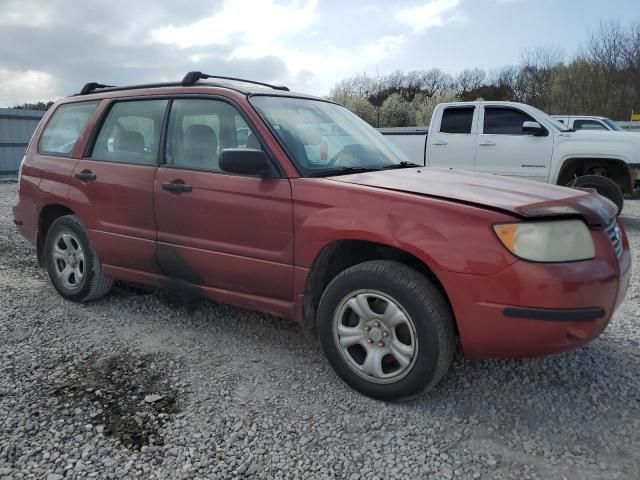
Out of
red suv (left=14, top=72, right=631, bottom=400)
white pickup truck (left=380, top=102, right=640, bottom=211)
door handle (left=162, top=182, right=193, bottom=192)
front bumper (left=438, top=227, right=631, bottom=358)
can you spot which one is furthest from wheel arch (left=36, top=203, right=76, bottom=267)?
white pickup truck (left=380, top=102, right=640, bottom=211)

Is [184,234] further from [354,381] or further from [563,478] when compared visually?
[563,478]

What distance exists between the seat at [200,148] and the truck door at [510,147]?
20.3ft

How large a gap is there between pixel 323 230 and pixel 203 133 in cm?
125

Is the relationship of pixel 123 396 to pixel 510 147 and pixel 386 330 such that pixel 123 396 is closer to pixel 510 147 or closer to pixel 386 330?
pixel 386 330

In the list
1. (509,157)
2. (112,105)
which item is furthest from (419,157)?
(112,105)

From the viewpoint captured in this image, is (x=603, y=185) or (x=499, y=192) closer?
(x=499, y=192)

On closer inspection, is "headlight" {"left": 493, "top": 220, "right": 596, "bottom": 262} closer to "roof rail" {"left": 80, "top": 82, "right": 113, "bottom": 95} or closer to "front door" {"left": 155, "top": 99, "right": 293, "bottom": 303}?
"front door" {"left": 155, "top": 99, "right": 293, "bottom": 303}

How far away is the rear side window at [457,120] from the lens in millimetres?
9039

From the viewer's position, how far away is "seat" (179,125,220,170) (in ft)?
11.5

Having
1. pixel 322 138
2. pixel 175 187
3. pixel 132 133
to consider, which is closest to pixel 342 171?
pixel 322 138

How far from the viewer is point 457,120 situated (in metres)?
9.14

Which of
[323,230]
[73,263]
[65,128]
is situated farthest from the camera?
[65,128]

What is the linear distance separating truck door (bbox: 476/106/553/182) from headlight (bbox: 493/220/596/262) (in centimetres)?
646

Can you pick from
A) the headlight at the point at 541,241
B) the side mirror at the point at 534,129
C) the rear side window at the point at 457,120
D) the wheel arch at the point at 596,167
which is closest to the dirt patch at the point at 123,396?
the headlight at the point at 541,241
